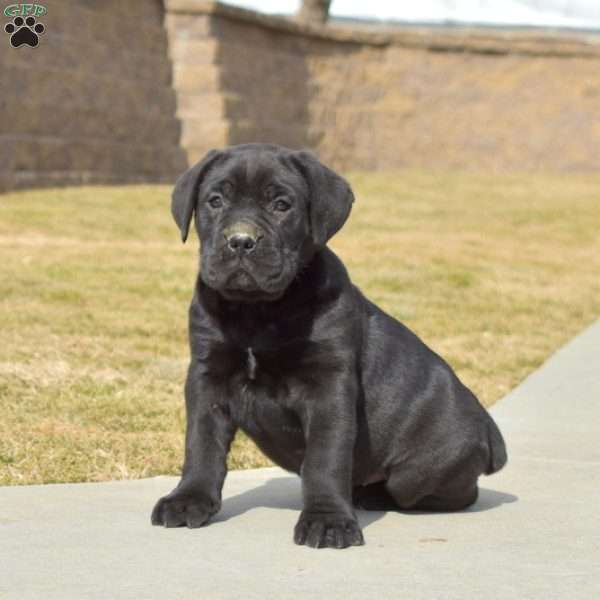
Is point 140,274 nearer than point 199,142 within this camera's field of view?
Yes

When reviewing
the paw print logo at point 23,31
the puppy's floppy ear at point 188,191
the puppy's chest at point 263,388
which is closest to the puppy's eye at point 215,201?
the puppy's floppy ear at point 188,191

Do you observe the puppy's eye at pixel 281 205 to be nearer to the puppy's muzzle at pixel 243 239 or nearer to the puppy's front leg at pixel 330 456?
the puppy's muzzle at pixel 243 239

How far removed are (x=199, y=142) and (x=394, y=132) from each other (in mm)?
6475

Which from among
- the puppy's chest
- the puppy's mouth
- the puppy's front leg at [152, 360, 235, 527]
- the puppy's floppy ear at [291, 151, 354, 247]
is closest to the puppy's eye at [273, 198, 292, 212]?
the puppy's floppy ear at [291, 151, 354, 247]

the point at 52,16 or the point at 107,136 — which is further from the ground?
the point at 52,16

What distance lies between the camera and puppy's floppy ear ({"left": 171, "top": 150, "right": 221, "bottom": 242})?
4996mm

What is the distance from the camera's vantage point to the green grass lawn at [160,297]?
23.6 feet

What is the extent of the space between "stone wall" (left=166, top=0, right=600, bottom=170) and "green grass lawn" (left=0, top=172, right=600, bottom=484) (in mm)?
3549

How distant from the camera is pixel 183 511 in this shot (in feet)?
15.7

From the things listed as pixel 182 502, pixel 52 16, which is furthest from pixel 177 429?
pixel 52 16

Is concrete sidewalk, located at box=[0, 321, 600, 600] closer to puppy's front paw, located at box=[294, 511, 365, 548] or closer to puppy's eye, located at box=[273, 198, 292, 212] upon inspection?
puppy's front paw, located at box=[294, 511, 365, 548]

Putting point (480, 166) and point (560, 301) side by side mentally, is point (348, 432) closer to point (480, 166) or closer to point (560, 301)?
point (560, 301)

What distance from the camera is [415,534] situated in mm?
4816

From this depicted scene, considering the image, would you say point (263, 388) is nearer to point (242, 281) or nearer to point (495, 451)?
Result: point (242, 281)
